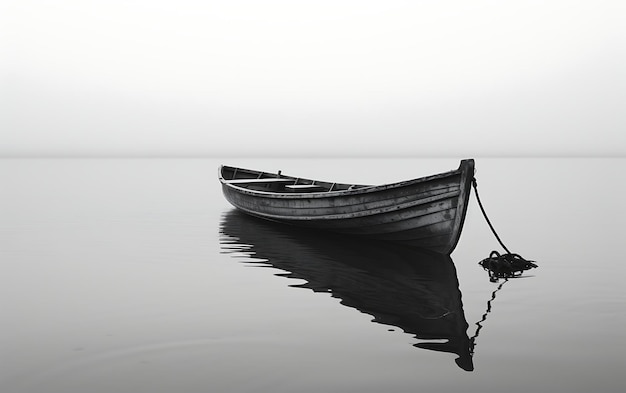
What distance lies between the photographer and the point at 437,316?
9875 millimetres

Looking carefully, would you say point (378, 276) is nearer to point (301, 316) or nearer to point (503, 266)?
point (503, 266)

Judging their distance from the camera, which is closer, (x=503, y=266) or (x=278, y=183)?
(x=503, y=266)

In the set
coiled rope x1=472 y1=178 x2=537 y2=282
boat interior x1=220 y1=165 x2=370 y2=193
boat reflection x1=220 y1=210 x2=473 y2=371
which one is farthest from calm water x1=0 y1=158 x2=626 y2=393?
boat interior x1=220 y1=165 x2=370 y2=193

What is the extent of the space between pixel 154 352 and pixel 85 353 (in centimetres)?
94

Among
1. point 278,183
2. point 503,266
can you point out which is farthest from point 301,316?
point 278,183

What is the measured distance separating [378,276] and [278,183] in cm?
1278

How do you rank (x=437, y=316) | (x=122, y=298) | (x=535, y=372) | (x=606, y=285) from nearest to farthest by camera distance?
(x=535, y=372), (x=437, y=316), (x=122, y=298), (x=606, y=285)

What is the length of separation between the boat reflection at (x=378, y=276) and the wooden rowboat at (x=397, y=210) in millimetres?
563

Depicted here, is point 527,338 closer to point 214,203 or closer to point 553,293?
point 553,293

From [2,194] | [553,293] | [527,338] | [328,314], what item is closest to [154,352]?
[328,314]

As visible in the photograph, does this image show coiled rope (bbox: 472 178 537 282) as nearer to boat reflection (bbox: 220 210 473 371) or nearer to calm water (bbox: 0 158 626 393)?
calm water (bbox: 0 158 626 393)

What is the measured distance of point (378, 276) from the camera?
1327cm

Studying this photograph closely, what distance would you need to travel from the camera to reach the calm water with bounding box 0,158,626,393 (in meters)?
6.93

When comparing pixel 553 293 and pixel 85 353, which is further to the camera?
pixel 553 293
